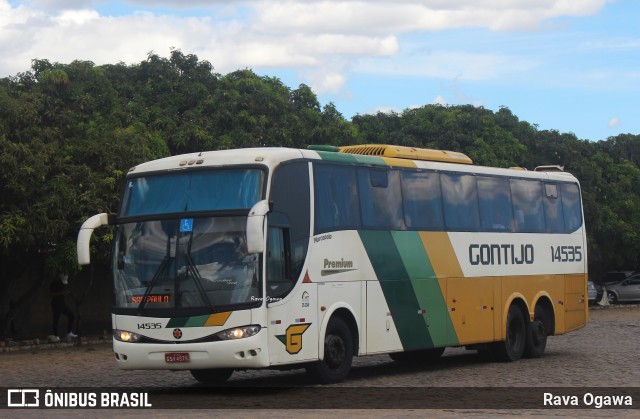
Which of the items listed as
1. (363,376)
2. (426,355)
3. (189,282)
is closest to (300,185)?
(189,282)

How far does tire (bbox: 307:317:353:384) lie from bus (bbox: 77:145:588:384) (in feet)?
0.09

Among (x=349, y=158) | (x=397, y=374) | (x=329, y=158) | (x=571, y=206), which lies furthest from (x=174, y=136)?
(x=329, y=158)

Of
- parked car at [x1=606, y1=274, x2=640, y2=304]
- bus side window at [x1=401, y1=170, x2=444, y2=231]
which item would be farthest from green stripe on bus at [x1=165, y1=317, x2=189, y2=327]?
parked car at [x1=606, y1=274, x2=640, y2=304]

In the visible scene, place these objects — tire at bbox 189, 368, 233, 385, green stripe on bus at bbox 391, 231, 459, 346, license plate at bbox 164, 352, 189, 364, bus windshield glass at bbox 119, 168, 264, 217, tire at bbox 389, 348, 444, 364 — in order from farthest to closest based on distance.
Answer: tire at bbox 389, 348, 444, 364 → green stripe on bus at bbox 391, 231, 459, 346 → tire at bbox 189, 368, 233, 385 → bus windshield glass at bbox 119, 168, 264, 217 → license plate at bbox 164, 352, 189, 364

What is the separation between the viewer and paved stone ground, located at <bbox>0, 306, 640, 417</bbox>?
14.0 meters

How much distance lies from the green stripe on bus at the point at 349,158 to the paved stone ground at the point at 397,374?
349 cm

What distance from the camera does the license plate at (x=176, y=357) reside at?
1617cm

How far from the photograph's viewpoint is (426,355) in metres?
23.3

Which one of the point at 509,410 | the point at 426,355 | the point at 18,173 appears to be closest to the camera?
the point at 509,410

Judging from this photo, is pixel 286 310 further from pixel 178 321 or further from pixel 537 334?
pixel 537 334

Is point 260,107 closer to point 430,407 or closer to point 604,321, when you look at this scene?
point 604,321

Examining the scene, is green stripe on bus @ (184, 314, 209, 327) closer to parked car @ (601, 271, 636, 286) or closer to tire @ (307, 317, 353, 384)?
tire @ (307, 317, 353, 384)

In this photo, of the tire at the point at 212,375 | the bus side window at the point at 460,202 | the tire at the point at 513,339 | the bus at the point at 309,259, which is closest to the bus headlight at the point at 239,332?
the bus at the point at 309,259

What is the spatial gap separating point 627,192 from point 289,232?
1689 inches
